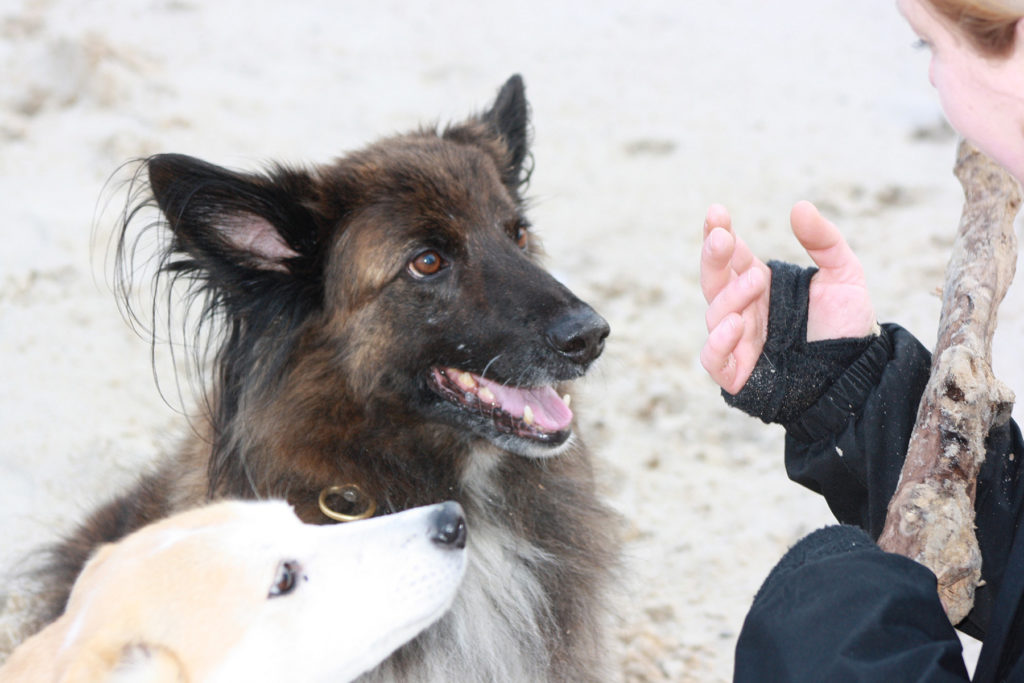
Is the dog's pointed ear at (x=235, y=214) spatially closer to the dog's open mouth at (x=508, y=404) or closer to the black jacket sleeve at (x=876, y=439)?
the dog's open mouth at (x=508, y=404)

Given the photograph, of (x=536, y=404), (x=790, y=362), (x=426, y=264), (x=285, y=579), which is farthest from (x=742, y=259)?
(x=285, y=579)

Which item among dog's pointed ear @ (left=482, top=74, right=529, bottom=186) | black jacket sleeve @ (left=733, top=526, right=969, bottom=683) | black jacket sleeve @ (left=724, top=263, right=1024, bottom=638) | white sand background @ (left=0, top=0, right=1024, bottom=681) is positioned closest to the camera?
black jacket sleeve @ (left=733, top=526, right=969, bottom=683)

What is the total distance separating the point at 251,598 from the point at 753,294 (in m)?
1.29

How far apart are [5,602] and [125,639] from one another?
1844 millimetres

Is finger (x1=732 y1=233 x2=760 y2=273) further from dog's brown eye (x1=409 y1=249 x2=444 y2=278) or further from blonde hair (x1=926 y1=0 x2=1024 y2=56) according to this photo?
dog's brown eye (x1=409 y1=249 x2=444 y2=278)

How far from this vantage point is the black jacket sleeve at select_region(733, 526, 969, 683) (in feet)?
5.05

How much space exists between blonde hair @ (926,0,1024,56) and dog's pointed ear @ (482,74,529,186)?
1.76m

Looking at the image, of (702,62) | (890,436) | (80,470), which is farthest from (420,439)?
(702,62)

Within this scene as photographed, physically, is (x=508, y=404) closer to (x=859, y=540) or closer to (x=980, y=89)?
(x=859, y=540)

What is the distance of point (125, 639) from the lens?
1983 mm

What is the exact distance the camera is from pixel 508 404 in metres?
2.77

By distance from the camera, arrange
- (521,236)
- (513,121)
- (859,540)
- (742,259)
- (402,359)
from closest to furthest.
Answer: (859,540) → (742,259) → (402,359) → (521,236) → (513,121)

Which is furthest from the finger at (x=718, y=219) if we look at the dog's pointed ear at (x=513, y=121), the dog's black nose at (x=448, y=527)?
the dog's pointed ear at (x=513, y=121)

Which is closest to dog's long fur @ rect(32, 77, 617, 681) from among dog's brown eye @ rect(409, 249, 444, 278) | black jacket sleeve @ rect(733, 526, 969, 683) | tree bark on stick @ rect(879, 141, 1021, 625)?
dog's brown eye @ rect(409, 249, 444, 278)
